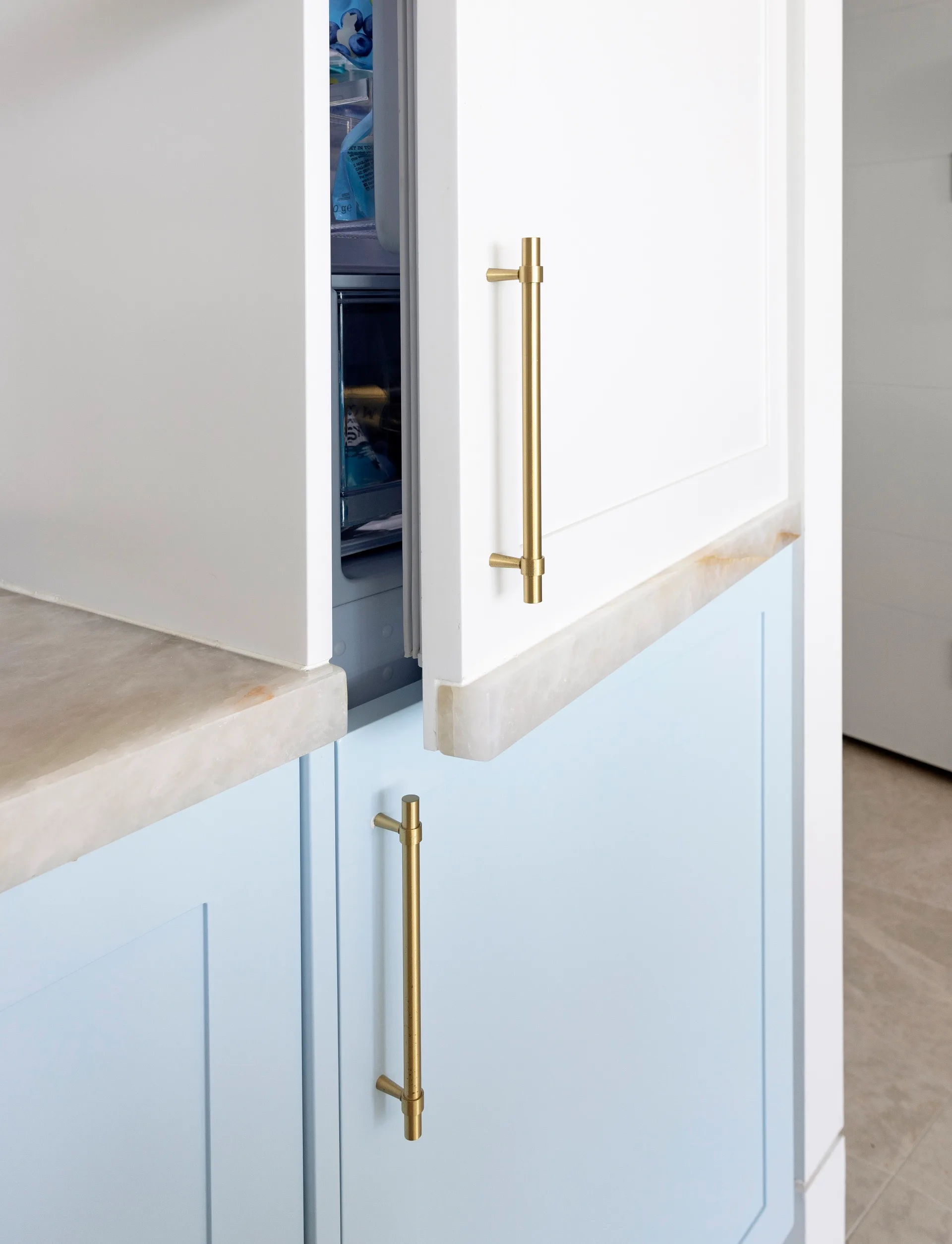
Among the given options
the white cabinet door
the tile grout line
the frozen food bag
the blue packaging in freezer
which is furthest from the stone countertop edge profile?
the tile grout line

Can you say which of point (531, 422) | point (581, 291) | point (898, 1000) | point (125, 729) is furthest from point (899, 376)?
point (125, 729)

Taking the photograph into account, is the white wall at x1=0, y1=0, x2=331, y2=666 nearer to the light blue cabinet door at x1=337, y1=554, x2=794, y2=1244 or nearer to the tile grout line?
the light blue cabinet door at x1=337, y1=554, x2=794, y2=1244

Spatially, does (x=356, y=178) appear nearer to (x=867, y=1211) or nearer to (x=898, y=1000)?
(x=867, y=1211)

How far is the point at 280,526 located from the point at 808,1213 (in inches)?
45.9

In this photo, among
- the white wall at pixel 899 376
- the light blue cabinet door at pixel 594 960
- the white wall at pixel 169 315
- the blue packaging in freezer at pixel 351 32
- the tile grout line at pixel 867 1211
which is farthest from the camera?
the white wall at pixel 899 376

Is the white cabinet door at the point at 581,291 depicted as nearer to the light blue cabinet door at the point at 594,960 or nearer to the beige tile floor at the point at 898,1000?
the light blue cabinet door at the point at 594,960

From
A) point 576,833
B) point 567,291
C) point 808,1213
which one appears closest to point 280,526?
point 567,291

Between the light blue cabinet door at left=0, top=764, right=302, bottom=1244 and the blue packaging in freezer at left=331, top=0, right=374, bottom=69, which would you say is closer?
the light blue cabinet door at left=0, top=764, right=302, bottom=1244

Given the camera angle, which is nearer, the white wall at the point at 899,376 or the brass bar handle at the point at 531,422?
the brass bar handle at the point at 531,422

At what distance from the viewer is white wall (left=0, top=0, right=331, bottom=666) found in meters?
0.54

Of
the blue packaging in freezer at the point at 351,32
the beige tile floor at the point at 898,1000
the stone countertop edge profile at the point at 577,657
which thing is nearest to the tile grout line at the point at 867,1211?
the beige tile floor at the point at 898,1000

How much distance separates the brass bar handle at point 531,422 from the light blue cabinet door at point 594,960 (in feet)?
0.46

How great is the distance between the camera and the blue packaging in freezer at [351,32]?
0.79 meters

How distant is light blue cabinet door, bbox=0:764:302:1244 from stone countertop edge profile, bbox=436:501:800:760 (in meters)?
0.10
